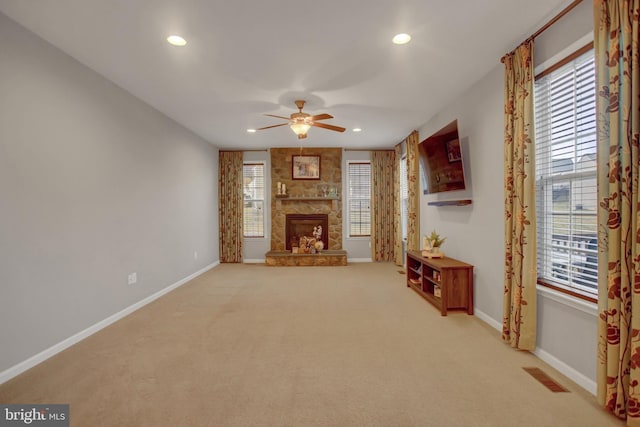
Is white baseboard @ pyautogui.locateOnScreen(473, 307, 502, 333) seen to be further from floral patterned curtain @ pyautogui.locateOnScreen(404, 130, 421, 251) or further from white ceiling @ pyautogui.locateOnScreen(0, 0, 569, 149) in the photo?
Result: white ceiling @ pyautogui.locateOnScreen(0, 0, 569, 149)

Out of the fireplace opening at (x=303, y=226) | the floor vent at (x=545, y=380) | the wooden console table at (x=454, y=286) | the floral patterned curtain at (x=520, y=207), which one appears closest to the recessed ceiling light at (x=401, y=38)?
the floral patterned curtain at (x=520, y=207)

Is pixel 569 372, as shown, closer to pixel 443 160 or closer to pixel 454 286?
pixel 454 286

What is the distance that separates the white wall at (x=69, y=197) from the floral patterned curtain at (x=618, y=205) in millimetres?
4155

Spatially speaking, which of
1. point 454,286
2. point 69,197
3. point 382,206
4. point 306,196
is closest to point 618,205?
point 454,286

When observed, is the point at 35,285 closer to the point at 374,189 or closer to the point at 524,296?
the point at 524,296

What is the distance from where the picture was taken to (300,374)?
2260mm

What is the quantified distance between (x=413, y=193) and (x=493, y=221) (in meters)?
2.36

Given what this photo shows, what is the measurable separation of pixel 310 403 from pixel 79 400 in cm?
155

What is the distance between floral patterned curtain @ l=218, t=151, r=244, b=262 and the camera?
7.09m

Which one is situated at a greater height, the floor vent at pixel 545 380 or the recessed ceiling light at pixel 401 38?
the recessed ceiling light at pixel 401 38

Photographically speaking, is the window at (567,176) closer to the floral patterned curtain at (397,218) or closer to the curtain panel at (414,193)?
the curtain panel at (414,193)

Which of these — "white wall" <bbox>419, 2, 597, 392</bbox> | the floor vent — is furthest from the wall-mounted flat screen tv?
the floor vent

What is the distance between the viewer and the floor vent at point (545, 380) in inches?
81.0

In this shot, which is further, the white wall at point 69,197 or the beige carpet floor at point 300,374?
the white wall at point 69,197
